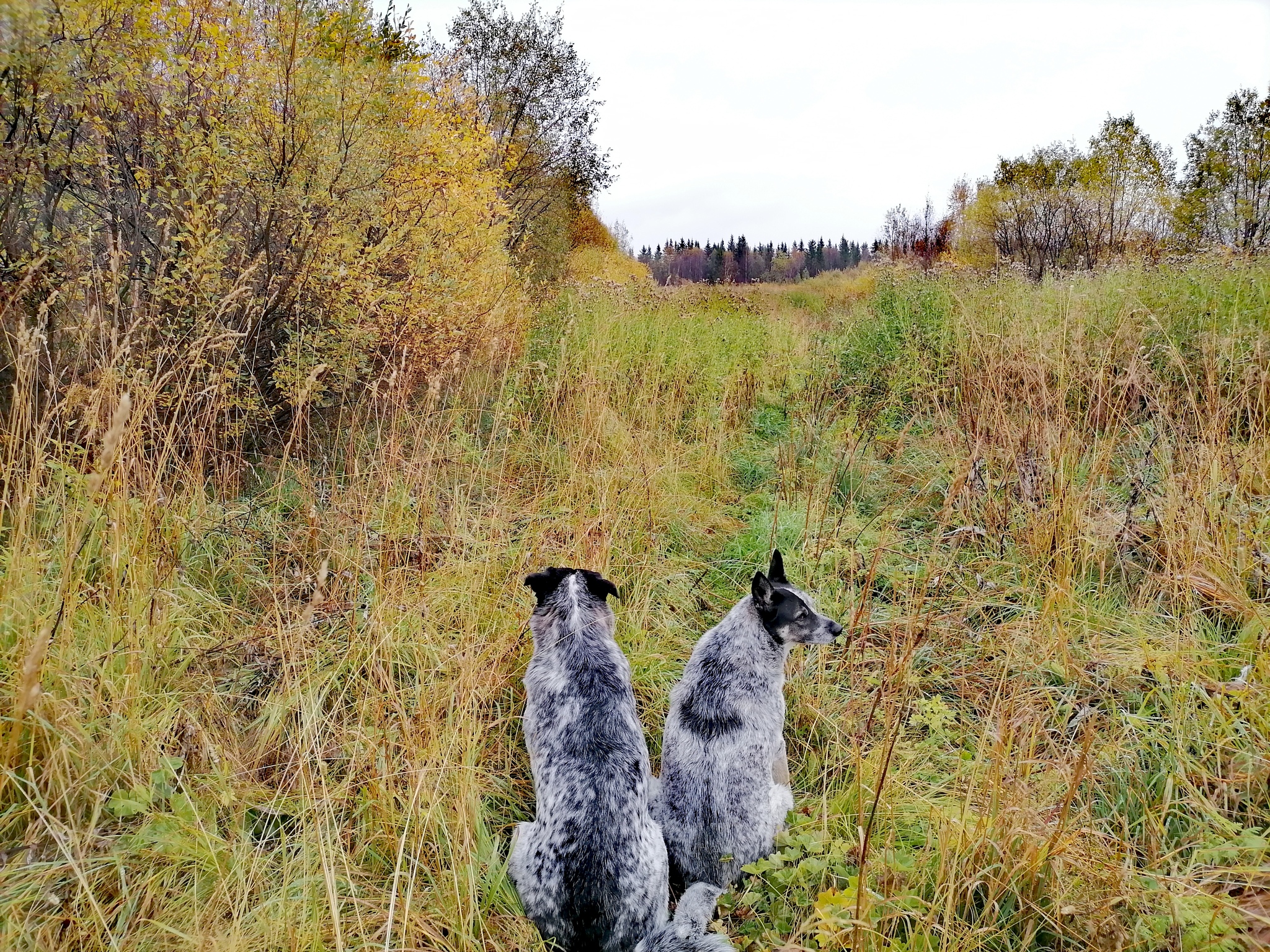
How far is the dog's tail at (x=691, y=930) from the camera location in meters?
2.26

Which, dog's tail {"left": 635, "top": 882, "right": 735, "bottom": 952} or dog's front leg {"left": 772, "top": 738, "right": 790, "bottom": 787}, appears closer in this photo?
dog's tail {"left": 635, "top": 882, "right": 735, "bottom": 952}

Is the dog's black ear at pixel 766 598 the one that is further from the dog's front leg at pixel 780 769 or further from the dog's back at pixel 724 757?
the dog's front leg at pixel 780 769

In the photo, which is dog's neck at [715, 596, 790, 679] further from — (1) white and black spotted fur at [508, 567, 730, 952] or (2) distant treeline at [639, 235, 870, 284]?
(2) distant treeline at [639, 235, 870, 284]

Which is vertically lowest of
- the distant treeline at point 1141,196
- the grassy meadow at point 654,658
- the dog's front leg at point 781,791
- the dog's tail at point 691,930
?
the dog's tail at point 691,930

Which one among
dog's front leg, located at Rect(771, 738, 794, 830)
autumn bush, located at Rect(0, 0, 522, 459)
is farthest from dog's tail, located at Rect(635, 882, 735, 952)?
autumn bush, located at Rect(0, 0, 522, 459)

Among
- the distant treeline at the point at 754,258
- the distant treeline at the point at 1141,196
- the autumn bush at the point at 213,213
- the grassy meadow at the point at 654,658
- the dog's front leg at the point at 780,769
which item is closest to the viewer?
the grassy meadow at the point at 654,658

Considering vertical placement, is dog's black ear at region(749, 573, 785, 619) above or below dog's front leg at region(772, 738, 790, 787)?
above

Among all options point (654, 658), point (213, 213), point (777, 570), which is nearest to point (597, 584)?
point (654, 658)

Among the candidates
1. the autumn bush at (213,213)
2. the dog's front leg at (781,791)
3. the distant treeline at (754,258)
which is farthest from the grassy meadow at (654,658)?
the distant treeline at (754,258)

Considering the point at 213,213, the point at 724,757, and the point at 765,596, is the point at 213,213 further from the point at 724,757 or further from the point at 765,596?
the point at 724,757

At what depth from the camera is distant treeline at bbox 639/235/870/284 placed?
1889 inches

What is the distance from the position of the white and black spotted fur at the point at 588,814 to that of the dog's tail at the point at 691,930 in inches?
0.5

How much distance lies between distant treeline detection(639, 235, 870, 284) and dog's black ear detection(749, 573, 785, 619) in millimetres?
37591

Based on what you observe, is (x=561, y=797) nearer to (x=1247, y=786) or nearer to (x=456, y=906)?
(x=456, y=906)
